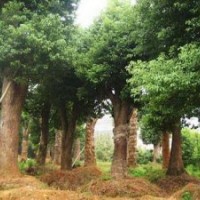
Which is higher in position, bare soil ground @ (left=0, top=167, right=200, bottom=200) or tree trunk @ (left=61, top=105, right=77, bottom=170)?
tree trunk @ (left=61, top=105, right=77, bottom=170)

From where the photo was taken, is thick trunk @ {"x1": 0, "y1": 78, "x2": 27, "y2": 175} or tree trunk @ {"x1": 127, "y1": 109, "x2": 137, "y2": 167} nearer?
thick trunk @ {"x1": 0, "y1": 78, "x2": 27, "y2": 175}

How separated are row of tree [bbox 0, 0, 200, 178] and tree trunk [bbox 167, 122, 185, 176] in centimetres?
463

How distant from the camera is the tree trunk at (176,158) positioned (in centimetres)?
2498

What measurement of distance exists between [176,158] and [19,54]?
1272 centimetres

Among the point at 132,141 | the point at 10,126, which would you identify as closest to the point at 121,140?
the point at 10,126

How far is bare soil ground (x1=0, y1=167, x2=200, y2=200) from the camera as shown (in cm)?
1241

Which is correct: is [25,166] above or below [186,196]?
above

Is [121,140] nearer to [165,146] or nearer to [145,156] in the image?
[165,146]

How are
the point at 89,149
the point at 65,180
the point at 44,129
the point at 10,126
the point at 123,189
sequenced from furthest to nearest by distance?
the point at 89,149 < the point at 44,129 < the point at 65,180 < the point at 10,126 < the point at 123,189

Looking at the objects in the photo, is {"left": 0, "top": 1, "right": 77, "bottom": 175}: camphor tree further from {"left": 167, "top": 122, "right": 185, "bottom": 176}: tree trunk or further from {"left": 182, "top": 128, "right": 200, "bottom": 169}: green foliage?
Result: {"left": 182, "top": 128, "right": 200, "bottom": 169}: green foliage

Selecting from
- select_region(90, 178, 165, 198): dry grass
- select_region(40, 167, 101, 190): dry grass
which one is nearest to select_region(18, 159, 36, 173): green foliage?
select_region(40, 167, 101, 190): dry grass

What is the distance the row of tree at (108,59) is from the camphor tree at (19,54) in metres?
0.04

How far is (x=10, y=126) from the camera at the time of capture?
18531mm

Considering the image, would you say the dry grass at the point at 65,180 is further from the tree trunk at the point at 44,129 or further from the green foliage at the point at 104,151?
the green foliage at the point at 104,151
